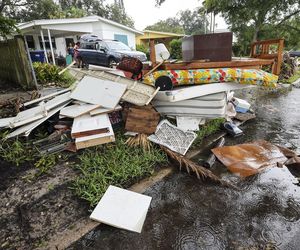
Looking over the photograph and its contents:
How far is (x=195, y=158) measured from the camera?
10.3 ft

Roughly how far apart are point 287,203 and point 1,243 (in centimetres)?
276

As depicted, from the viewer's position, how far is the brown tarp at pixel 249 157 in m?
2.79

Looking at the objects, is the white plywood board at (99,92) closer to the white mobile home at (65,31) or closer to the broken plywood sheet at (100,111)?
the broken plywood sheet at (100,111)

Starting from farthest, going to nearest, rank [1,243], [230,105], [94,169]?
[230,105] < [94,169] < [1,243]

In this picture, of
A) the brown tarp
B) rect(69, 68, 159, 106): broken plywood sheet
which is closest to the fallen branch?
the brown tarp

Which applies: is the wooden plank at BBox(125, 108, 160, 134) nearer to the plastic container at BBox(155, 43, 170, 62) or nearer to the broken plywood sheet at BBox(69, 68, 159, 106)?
the broken plywood sheet at BBox(69, 68, 159, 106)

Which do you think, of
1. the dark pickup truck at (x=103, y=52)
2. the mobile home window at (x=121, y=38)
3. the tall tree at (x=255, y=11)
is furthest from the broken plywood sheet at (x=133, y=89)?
the mobile home window at (x=121, y=38)

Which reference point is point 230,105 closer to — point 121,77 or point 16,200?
point 121,77

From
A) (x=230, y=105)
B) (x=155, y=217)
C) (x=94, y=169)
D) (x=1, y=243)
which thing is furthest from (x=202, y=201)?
(x=230, y=105)

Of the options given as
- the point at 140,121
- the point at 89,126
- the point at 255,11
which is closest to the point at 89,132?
the point at 89,126

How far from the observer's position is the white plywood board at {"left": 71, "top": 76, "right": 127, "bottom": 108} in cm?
329

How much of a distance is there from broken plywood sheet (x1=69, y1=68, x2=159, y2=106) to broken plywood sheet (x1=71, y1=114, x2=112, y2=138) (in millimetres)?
563

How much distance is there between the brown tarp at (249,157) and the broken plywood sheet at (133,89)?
1.34 m

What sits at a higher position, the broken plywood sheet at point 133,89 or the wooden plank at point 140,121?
the broken plywood sheet at point 133,89
